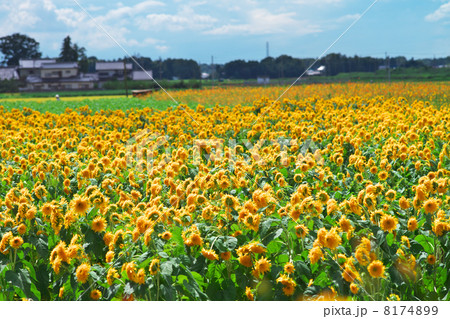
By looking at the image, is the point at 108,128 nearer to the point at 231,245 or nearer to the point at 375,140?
the point at 375,140

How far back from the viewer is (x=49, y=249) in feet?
12.2

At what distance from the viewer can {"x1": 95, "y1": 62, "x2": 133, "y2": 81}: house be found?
1717 inches

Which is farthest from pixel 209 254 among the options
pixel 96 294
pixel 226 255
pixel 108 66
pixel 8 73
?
pixel 8 73

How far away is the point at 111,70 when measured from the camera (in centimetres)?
4738

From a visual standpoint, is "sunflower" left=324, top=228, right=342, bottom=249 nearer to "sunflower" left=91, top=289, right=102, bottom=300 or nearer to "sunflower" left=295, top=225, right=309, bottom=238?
"sunflower" left=295, top=225, right=309, bottom=238

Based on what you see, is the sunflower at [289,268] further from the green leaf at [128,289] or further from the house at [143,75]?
the house at [143,75]

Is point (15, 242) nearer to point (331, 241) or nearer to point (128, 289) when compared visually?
point (128, 289)

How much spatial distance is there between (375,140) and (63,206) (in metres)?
4.73

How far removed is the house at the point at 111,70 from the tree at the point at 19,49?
14.4 metres

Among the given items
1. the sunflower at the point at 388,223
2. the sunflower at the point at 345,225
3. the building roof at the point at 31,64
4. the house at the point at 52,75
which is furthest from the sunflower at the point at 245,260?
the building roof at the point at 31,64

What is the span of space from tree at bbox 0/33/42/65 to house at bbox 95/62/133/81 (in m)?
14.4

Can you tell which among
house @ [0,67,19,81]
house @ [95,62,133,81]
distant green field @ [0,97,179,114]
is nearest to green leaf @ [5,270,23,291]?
distant green field @ [0,97,179,114]

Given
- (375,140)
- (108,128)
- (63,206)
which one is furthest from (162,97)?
(63,206)

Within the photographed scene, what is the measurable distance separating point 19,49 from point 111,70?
68.4 ft
